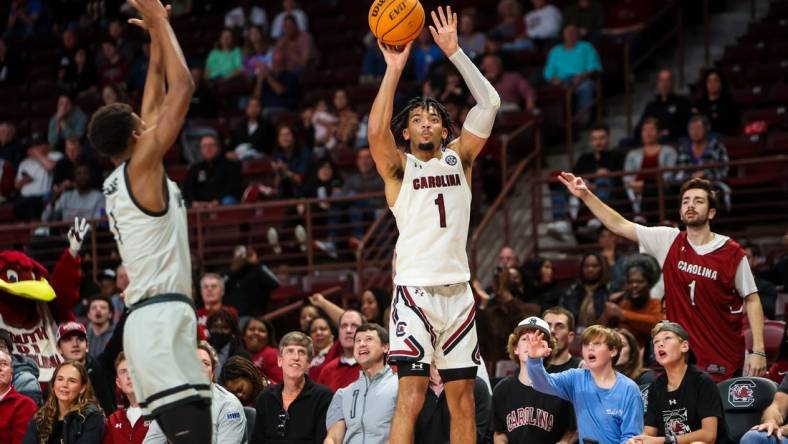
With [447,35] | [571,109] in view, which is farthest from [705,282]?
[571,109]

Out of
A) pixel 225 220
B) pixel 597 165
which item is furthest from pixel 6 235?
pixel 597 165

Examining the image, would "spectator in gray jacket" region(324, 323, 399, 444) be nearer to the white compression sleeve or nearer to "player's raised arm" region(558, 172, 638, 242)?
"player's raised arm" region(558, 172, 638, 242)

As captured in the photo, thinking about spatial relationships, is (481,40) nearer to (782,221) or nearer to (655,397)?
(782,221)

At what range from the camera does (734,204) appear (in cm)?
1314

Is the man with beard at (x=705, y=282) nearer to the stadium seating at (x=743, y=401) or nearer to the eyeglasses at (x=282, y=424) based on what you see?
the stadium seating at (x=743, y=401)

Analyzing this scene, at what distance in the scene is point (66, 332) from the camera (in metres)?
10.5

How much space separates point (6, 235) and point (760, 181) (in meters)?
9.42

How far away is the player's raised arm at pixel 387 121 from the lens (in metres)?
7.41

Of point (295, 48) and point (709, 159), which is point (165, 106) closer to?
point (709, 159)

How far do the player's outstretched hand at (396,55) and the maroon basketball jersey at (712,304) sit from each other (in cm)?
270

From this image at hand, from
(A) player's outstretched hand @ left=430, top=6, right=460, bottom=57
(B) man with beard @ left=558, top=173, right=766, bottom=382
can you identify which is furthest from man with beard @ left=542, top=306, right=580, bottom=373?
(A) player's outstretched hand @ left=430, top=6, right=460, bottom=57

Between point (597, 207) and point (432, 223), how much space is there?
6.47 feet

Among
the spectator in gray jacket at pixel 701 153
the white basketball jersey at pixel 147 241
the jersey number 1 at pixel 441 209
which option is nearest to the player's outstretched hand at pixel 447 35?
the jersey number 1 at pixel 441 209

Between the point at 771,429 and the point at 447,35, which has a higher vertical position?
the point at 447,35
